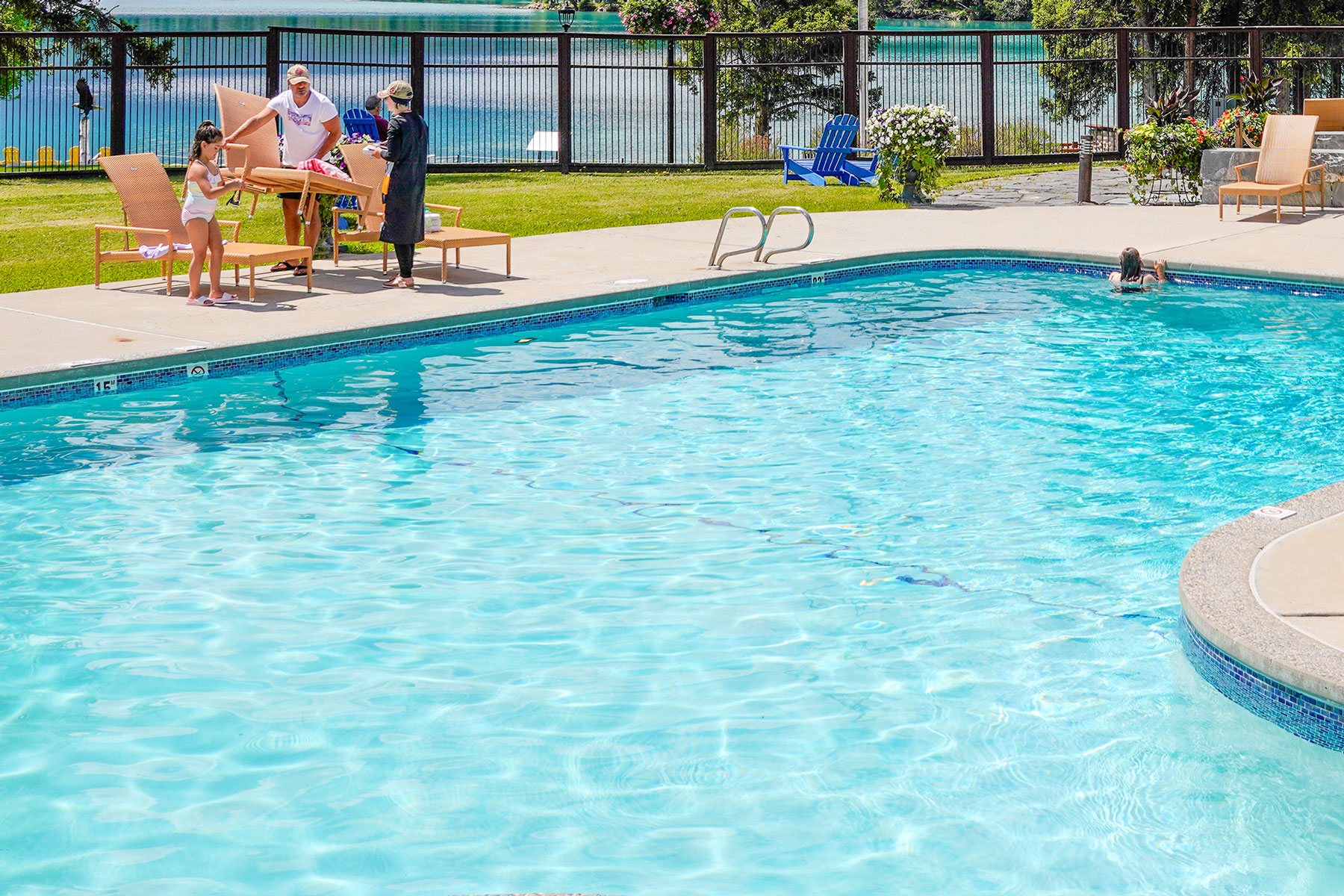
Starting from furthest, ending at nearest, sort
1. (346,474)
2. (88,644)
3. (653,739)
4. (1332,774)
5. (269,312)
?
(269,312) < (346,474) < (88,644) < (653,739) < (1332,774)

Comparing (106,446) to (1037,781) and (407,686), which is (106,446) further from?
(1037,781)

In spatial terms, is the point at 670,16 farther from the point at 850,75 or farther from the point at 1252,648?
the point at 1252,648

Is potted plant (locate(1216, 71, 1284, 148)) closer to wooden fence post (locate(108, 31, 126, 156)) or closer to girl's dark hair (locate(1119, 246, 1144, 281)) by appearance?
girl's dark hair (locate(1119, 246, 1144, 281))

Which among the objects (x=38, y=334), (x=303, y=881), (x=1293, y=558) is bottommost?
(x=303, y=881)

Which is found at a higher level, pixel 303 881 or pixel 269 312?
pixel 269 312

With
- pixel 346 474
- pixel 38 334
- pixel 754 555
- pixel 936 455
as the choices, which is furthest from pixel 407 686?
pixel 38 334

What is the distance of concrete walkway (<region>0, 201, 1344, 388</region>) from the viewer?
921 cm

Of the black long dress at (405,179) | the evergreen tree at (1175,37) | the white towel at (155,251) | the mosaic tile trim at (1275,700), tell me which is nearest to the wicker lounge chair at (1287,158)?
the black long dress at (405,179)

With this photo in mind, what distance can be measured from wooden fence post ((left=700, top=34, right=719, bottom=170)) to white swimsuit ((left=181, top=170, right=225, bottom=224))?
1246 cm

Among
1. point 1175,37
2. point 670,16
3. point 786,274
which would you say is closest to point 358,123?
point 786,274

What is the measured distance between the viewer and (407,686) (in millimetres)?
5082

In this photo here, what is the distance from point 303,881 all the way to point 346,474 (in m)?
3.79

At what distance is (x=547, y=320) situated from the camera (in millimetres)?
10922

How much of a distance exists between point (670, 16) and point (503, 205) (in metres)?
12.9
